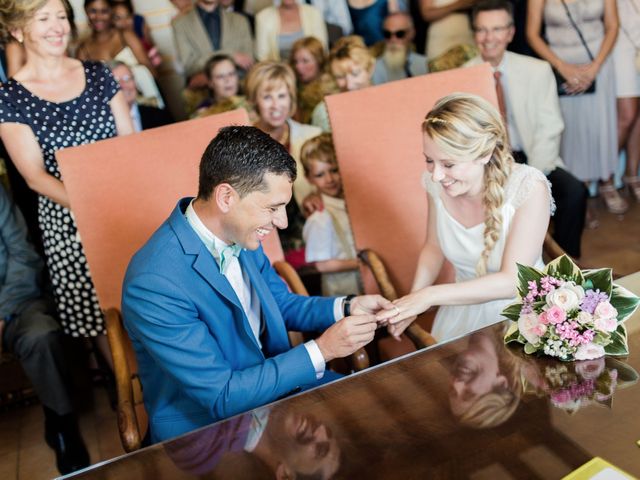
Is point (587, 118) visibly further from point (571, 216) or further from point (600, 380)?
point (600, 380)

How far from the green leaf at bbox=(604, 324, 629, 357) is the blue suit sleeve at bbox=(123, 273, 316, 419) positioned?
0.82 meters

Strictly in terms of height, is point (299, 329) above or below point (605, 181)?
above

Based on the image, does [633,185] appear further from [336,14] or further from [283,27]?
[283,27]

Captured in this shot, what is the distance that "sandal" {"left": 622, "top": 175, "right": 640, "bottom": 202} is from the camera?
412cm

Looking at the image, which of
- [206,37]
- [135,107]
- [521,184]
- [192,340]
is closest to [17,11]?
[135,107]

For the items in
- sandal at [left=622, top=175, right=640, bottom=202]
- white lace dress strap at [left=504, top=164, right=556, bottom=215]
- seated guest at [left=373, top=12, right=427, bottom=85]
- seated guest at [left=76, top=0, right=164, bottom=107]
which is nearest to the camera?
white lace dress strap at [left=504, top=164, right=556, bottom=215]

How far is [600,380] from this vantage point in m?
1.52

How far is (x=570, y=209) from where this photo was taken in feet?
12.5

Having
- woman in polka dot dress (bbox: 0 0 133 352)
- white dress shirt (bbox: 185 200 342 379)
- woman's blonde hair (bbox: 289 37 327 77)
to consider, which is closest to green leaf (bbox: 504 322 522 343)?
white dress shirt (bbox: 185 200 342 379)

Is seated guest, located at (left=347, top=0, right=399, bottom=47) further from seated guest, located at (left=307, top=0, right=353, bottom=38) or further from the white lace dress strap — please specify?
the white lace dress strap

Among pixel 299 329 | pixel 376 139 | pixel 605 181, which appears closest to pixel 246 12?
pixel 376 139

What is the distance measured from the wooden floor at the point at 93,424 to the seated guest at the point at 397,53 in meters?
1.46

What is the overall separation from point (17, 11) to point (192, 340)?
5.33 feet

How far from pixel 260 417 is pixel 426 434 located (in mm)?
373
